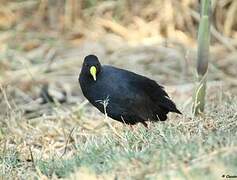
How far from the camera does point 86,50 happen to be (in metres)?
9.13

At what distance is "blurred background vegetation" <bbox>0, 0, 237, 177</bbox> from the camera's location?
7.30 m

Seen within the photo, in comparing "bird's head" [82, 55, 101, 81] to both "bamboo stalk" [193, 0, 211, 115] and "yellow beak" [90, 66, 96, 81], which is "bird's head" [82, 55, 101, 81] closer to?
"yellow beak" [90, 66, 96, 81]

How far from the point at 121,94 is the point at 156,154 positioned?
1.68 metres

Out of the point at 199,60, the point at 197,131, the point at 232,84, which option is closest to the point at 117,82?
the point at 199,60

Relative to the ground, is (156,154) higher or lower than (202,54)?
lower

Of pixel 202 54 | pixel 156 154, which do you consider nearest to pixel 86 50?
pixel 202 54

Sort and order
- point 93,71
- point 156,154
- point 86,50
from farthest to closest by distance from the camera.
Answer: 1. point 86,50
2. point 93,71
3. point 156,154

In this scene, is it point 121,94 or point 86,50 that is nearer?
point 121,94

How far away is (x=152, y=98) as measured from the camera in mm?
5789

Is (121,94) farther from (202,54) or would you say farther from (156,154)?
(156,154)

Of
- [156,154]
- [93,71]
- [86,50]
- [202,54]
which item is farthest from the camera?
[86,50]

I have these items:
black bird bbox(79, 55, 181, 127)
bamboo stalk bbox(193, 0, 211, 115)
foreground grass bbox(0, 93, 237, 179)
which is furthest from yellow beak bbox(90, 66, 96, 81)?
bamboo stalk bbox(193, 0, 211, 115)

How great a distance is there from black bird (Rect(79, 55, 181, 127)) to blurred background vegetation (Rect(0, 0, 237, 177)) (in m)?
0.79

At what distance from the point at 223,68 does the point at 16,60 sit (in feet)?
7.62
